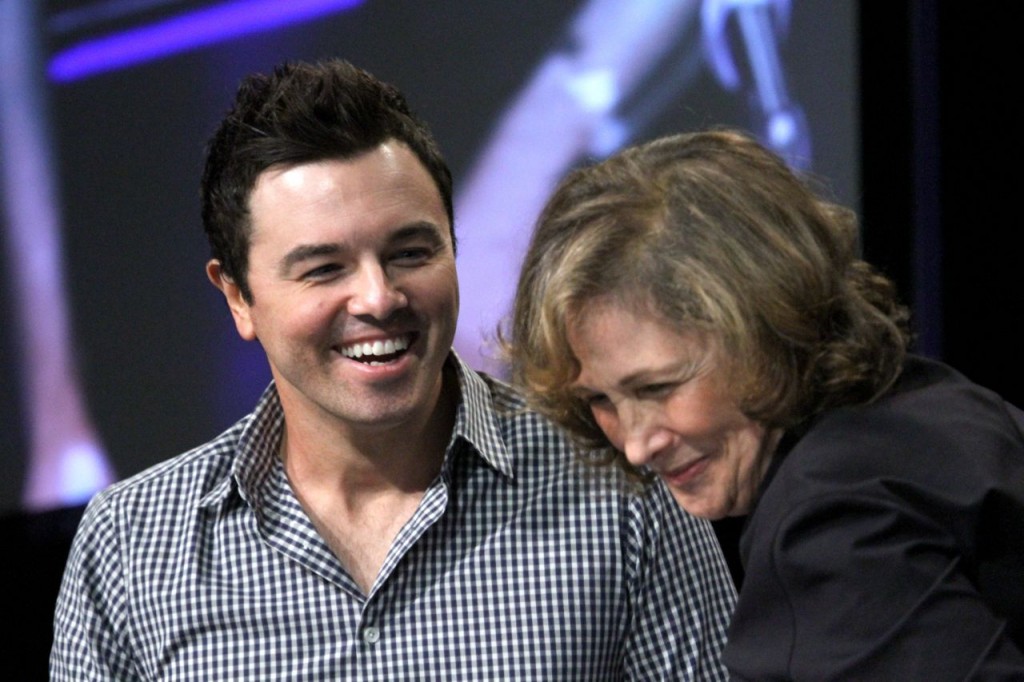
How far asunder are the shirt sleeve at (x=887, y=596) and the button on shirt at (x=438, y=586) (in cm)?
65

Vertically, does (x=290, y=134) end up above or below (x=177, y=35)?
below

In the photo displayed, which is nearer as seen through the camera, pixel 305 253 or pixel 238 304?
pixel 305 253

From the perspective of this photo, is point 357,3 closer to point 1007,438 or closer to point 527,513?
point 527,513

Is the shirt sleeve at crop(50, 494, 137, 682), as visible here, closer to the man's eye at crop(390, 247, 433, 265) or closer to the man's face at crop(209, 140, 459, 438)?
the man's face at crop(209, 140, 459, 438)

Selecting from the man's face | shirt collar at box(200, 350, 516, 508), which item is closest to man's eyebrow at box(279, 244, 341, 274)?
the man's face

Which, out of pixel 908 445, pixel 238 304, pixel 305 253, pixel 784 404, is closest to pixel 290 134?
pixel 305 253

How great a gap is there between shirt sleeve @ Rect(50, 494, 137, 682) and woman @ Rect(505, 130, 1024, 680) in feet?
2.57

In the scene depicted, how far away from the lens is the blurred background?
3070 millimetres

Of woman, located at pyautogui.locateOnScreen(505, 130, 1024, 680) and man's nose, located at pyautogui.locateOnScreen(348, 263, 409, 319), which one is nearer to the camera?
woman, located at pyautogui.locateOnScreen(505, 130, 1024, 680)

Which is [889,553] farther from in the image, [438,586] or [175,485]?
[175,485]

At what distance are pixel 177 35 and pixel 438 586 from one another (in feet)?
5.57

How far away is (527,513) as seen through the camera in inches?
74.9

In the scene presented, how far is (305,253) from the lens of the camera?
1.87m

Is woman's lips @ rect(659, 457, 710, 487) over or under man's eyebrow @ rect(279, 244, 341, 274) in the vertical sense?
under
